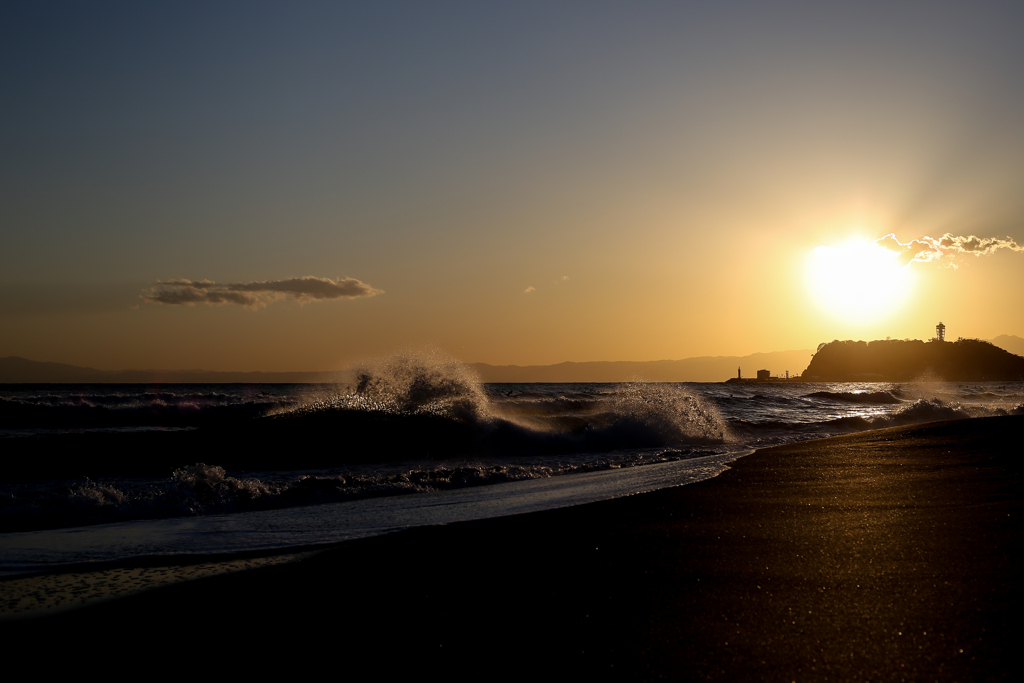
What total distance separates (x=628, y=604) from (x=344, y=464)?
8.29 m

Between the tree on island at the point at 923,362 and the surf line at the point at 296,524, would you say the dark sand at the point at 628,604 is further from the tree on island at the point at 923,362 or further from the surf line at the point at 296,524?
the tree on island at the point at 923,362

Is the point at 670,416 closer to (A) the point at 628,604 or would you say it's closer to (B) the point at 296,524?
(B) the point at 296,524

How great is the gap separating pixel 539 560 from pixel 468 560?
17.4 inches

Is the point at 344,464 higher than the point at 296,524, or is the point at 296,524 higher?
the point at 296,524

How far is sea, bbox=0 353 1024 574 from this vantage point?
5207 millimetres

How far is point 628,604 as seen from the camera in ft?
9.30

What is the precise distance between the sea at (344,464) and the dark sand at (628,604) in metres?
1.15

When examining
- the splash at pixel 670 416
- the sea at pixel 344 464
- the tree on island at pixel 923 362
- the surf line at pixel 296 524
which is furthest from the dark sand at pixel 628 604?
the tree on island at pixel 923 362

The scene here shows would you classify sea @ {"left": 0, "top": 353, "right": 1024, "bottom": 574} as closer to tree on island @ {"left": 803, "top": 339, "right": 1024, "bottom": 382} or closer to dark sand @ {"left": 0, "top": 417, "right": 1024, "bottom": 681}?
dark sand @ {"left": 0, "top": 417, "right": 1024, "bottom": 681}

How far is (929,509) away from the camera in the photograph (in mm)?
4590

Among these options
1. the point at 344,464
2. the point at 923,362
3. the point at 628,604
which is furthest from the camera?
the point at 923,362

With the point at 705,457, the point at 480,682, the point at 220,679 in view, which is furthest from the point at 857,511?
the point at 705,457

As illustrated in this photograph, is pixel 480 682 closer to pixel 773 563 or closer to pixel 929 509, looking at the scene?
pixel 773 563

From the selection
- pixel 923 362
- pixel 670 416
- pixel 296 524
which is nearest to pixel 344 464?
pixel 296 524
